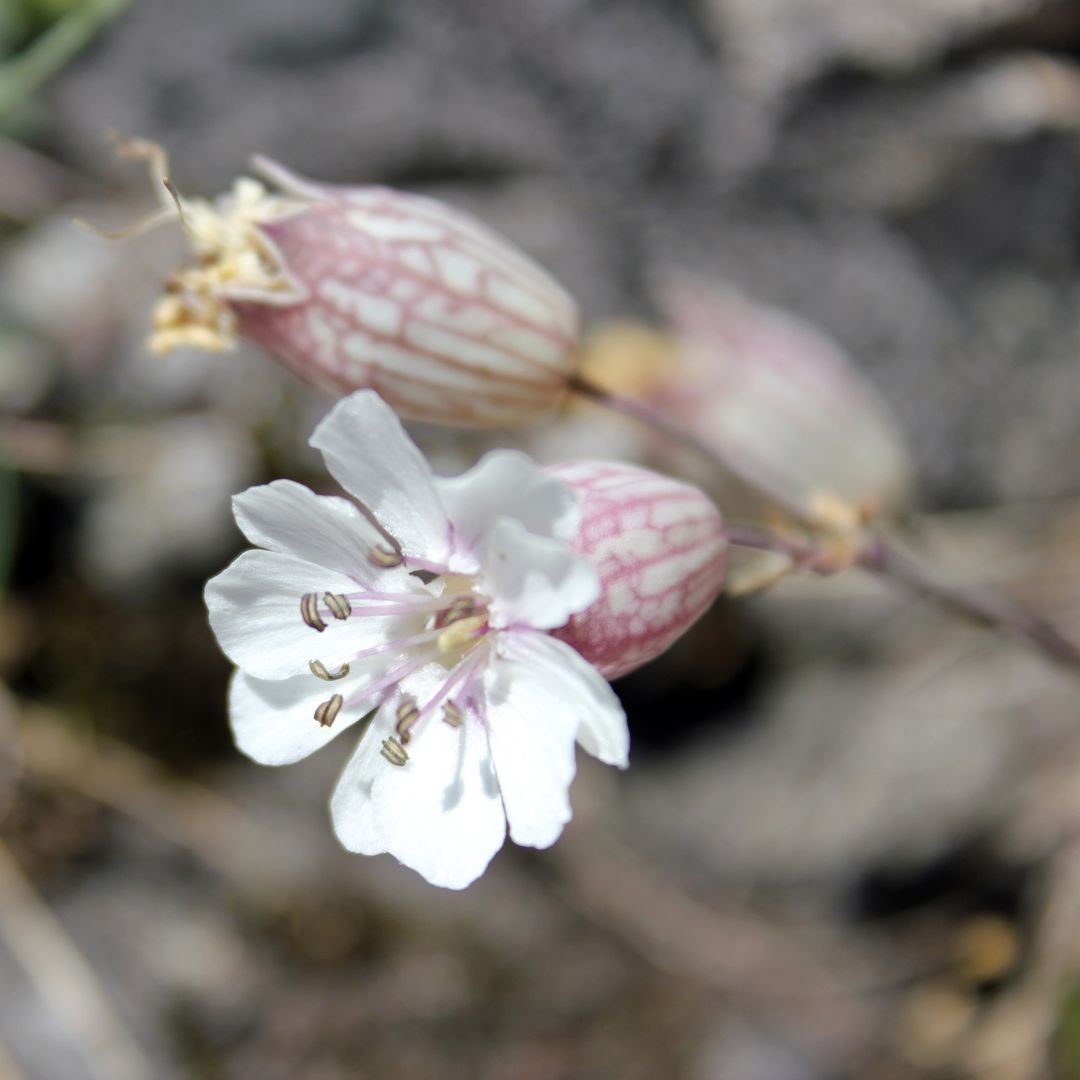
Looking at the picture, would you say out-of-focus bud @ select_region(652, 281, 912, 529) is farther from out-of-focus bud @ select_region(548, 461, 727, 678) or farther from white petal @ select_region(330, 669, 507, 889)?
white petal @ select_region(330, 669, 507, 889)

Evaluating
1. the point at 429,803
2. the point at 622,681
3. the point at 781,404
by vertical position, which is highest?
the point at 781,404

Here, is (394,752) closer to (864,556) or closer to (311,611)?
(311,611)

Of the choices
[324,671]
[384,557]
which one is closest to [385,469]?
[384,557]

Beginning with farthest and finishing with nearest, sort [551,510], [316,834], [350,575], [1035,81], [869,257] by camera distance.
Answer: [316,834] < [869,257] < [1035,81] < [350,575] < [551,510]

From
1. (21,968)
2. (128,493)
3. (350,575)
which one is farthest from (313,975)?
(350,575)

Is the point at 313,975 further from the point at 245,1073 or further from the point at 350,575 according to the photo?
the point at 350,575

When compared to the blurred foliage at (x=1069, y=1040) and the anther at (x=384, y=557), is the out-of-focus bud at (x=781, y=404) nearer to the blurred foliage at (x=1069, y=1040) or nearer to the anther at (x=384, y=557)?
the blurred foliage at (x=1069, y=1040)
